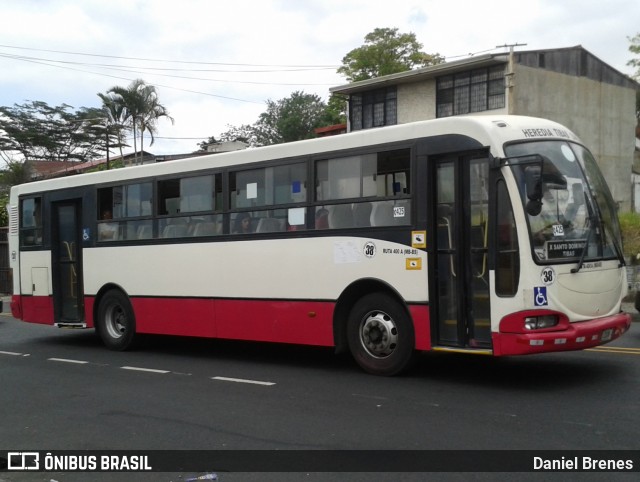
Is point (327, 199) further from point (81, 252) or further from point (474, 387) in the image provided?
point (81, 252)

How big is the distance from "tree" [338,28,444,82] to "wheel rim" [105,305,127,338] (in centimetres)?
3715

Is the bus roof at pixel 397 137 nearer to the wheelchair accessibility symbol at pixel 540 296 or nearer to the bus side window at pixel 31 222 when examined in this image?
the wheelchair accessibility symbol at pixel 540 296

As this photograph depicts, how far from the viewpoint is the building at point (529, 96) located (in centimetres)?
2808

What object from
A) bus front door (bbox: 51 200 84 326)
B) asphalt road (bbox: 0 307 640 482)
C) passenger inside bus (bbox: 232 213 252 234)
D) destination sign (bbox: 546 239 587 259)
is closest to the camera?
asphalt road (bbox: 0 307 640 482)

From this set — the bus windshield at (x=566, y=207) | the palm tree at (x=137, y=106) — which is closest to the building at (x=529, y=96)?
the palm tree at (x=137, y=106)

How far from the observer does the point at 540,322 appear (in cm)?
725

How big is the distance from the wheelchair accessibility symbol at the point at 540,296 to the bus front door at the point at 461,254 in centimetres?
56

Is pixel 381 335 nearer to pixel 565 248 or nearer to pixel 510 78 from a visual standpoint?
pixel 565 248

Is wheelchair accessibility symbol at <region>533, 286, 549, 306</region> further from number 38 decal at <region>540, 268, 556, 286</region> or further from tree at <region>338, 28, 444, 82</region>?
tree at <region>338, 28, 444, 82</region>

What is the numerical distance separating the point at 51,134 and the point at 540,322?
192ft

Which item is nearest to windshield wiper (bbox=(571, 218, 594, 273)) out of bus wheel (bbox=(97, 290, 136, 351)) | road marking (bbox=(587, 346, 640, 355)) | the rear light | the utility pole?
the rear light

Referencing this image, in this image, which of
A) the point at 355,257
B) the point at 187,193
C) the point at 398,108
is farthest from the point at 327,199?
the point at 398,108

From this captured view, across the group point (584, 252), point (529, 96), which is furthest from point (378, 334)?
point (529, 96)

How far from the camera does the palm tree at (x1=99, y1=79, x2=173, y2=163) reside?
1630 inches
